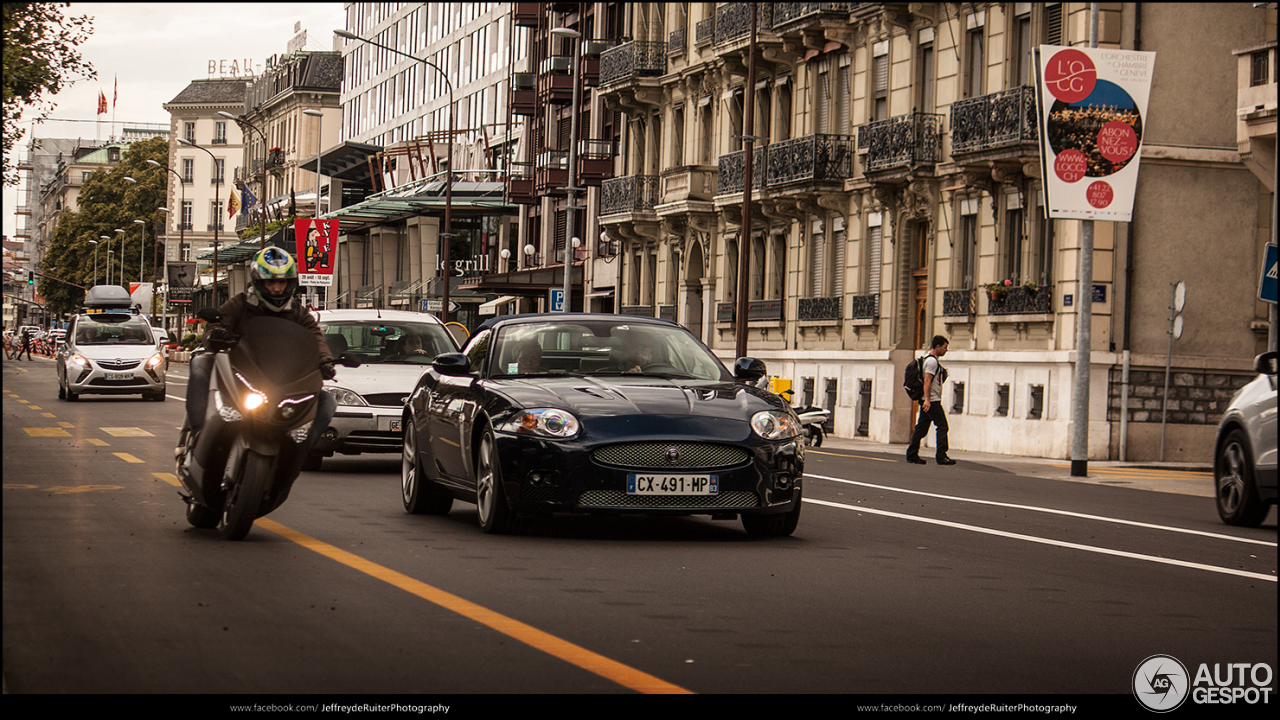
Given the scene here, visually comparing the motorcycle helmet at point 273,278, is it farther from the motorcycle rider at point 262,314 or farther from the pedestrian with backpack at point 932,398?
the pedestrian with backpack at point 932,398

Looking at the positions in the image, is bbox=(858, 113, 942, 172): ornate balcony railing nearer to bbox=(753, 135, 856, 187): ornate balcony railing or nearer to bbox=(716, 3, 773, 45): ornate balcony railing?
bbox=(753, 135, 856, 187): ornate balcony railing

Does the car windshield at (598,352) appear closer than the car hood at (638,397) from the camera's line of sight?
No

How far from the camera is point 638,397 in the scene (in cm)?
1133

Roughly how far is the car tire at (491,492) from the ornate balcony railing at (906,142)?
85.9 ft

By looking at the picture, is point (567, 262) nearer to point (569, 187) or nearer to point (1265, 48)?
point (569, 187)

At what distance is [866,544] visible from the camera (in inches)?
460

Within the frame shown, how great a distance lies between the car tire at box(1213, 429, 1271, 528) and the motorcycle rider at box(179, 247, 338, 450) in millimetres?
7800

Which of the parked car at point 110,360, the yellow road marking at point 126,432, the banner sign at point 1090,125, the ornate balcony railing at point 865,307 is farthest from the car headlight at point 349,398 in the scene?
the ornate balcony railing at point 865,307

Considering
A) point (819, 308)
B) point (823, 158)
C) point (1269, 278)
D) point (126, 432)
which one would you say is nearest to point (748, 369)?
point (1269, 278)

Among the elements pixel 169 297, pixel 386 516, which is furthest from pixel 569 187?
pixel 169 297

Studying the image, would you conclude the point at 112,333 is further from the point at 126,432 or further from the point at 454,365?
the point at 454,365

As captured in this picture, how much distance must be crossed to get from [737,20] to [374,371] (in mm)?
29823

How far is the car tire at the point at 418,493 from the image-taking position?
12891mm
